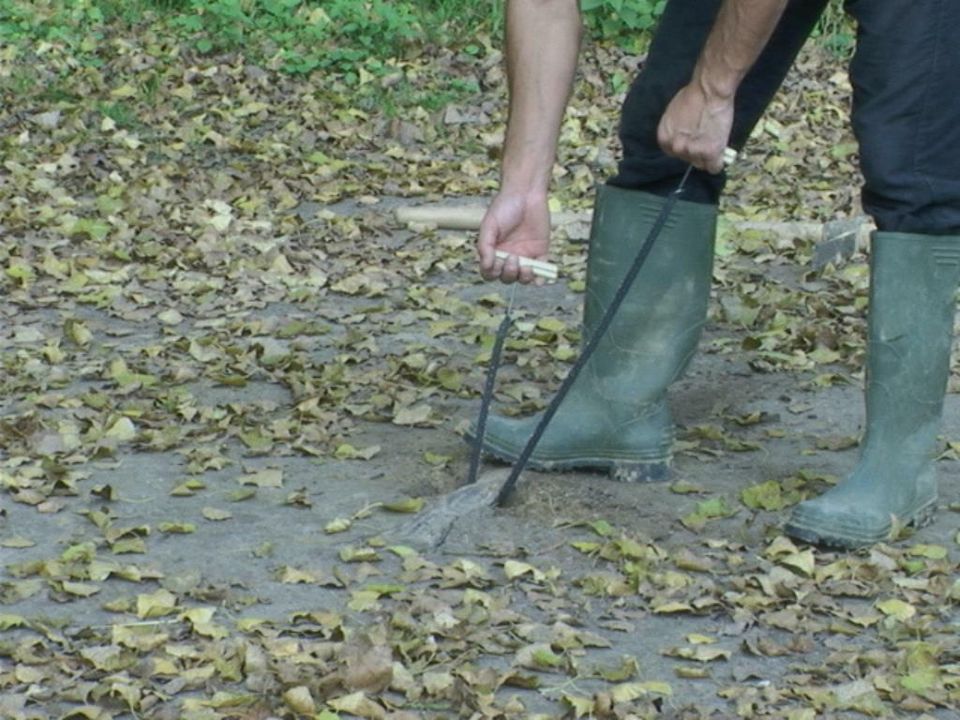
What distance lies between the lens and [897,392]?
3.67 metres

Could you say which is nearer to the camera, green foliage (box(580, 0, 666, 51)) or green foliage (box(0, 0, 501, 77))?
green foliage (box(580, 0, 666, 51))

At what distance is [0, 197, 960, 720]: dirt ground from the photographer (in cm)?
304

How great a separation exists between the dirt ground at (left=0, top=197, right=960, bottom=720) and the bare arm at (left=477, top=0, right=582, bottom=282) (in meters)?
0.59

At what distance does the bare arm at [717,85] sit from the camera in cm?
338

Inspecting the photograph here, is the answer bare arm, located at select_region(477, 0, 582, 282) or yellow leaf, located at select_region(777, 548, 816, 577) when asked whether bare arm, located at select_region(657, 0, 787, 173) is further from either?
yellow leaf, located at select_region(777, 548, 816, 577)

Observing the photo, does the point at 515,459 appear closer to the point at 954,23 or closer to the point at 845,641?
the point at 845,641

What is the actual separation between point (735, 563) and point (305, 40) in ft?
21.5

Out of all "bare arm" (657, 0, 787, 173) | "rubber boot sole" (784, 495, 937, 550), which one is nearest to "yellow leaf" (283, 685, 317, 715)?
"rubber boot sole" (784, 495, 937, 550)

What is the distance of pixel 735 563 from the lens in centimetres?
359

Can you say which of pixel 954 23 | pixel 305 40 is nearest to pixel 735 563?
pixel 954 23

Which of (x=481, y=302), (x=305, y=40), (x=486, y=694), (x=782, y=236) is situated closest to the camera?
(x=486, y=694)

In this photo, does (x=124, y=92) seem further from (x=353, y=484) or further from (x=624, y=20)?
(x=353, y=484)

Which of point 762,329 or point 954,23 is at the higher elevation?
point 954,23

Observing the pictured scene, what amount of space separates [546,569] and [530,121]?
0.91m
